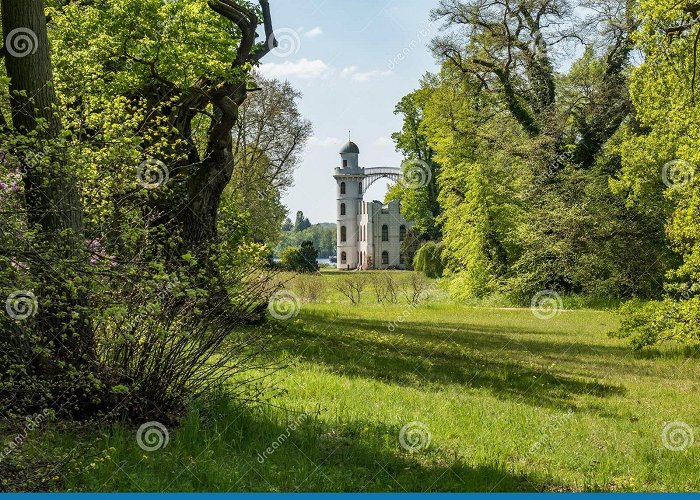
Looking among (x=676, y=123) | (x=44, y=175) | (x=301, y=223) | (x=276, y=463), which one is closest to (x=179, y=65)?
(x=44, y=175)

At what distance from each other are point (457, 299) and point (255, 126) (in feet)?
40.7

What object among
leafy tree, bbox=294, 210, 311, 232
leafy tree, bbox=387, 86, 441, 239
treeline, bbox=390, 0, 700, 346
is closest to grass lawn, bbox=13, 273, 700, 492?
treeline, bbox=390, 0, 700, 346

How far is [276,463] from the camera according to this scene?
20.9 ft

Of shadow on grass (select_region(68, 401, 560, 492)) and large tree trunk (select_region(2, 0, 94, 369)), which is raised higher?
large tree trunk (select_region(2, 0, 94, 369))

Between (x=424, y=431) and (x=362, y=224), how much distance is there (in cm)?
6357

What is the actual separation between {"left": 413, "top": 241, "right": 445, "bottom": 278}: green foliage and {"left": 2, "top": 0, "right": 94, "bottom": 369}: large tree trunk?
116ft

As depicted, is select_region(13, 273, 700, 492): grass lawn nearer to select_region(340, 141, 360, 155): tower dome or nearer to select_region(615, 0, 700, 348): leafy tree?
select_region(615, 0, 700, 348): leafy tree

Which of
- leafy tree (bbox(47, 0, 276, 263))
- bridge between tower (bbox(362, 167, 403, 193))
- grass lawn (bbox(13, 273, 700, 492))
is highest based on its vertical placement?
bridge between tower (bbox(362, 167, 403, 193))

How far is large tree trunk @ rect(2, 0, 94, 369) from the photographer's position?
19.3 ft

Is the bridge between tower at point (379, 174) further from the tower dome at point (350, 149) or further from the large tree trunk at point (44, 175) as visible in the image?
the large tree trunk at point (44, 175)

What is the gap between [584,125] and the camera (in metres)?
32.1

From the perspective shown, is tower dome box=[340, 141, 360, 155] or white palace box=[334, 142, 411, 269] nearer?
white palace box=[334, 142, 411, 269]

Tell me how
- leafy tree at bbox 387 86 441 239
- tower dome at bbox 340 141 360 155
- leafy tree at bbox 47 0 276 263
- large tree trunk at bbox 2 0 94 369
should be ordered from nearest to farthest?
large tree trunk at bbox 2 0 94 369 < leafy tree at bbox 47 0 276 263 < leafy tree at bbox 387 86 441 239 < tower dome at bbox 340 141 360 155

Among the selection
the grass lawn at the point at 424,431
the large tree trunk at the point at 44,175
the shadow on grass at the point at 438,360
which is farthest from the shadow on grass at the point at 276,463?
the shadow on grass at the point at 438,360
